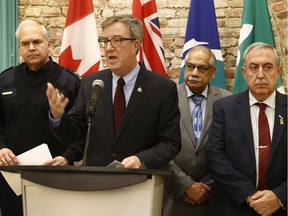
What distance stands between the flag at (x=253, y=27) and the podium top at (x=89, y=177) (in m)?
2.15

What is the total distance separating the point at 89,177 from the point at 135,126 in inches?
28.5

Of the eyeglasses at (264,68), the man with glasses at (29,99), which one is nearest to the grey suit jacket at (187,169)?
the eyeglasses at (264,68)

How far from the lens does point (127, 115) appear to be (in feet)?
9.07

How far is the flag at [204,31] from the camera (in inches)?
165

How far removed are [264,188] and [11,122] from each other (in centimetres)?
150

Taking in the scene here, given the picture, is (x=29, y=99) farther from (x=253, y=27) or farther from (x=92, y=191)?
(x=253, y=27)

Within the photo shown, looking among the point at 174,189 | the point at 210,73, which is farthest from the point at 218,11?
the point at 174,189

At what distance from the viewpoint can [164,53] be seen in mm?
4465

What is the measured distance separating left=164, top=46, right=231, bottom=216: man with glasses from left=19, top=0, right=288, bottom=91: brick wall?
986 millimetres

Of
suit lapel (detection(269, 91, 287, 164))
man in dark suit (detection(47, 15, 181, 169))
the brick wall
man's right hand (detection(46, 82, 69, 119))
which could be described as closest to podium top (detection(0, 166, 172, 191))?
man's right hand (detection(46, 82, 69, 119))

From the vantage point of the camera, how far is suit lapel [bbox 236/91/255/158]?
281 centimetres

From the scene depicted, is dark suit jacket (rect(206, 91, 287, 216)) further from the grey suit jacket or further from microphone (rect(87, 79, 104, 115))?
microphone (rect(87, 79, 104, 115))

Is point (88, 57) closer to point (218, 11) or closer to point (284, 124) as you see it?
point (218, 11)

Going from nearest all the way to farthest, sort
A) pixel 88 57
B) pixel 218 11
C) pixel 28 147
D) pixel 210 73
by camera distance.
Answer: pixel 28 147 < pixel 210 73 < pixel 88 57 < pixel 218 11
